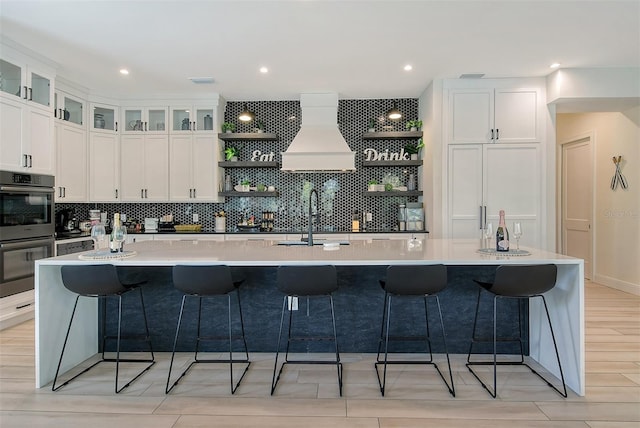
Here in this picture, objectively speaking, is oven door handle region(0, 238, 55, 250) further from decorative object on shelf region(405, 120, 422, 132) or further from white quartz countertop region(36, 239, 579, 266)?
decorative object on shelf region(405, 120, 422, 132)

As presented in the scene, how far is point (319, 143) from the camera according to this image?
5.14 meters

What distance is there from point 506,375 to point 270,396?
169cm

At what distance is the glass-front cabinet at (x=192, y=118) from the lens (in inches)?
220

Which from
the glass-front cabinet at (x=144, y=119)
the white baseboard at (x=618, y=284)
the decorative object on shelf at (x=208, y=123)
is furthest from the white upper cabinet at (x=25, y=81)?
the white baseboard at (x=618, y=284)

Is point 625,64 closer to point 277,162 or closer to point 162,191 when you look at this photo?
point 277,162

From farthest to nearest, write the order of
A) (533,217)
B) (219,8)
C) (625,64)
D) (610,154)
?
1. (610,154)
2. (533,217)
3. (625,64)
4. (219,8)

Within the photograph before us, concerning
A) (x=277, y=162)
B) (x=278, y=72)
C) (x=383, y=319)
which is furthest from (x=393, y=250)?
(x=277, y=162)

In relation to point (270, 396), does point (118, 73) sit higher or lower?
higher

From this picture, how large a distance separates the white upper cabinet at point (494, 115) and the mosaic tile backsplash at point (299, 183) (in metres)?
0.99

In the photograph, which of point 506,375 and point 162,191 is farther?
point 162,191

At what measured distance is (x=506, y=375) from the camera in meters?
2.70

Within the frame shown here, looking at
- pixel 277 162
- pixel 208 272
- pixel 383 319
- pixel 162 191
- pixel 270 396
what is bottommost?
pixel 270 396

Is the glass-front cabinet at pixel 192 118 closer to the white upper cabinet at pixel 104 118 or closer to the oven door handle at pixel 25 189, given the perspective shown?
the white upper cabinet at pixel 104 118

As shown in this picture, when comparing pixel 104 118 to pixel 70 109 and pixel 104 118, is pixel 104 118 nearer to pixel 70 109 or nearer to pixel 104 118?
pixel 104 118
